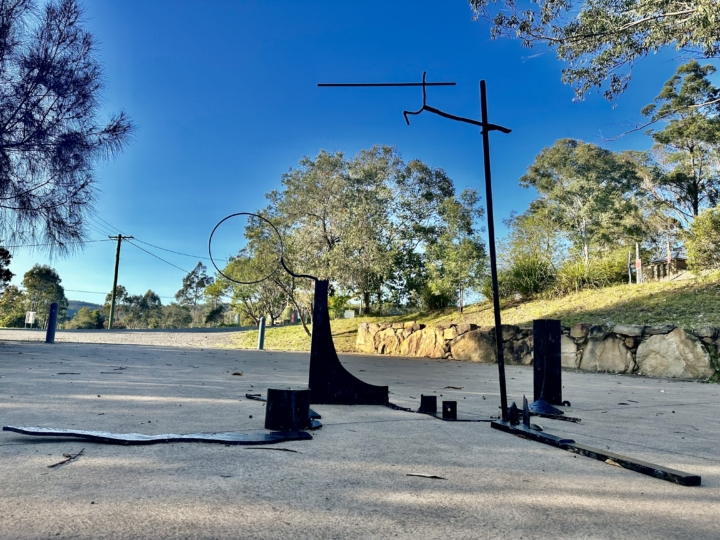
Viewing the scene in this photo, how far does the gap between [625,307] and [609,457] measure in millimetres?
8982

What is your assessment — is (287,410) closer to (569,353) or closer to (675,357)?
(675,357)

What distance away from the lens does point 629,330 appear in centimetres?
768

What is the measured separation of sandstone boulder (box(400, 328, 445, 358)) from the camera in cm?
1169

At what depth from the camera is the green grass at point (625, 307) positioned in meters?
8.34

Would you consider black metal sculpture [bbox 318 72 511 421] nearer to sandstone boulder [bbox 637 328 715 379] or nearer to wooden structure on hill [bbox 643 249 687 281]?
sandstone boulder [bbox 637 328 715 379]

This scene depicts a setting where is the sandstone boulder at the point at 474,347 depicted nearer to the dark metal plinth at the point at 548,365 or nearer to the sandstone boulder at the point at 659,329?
the sandstone boulder at the point at 659,329

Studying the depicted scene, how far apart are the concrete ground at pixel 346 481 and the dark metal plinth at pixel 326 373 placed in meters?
0.12

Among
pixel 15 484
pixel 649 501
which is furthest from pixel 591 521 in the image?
pixel 15 484

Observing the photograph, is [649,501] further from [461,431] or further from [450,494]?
[461,431]

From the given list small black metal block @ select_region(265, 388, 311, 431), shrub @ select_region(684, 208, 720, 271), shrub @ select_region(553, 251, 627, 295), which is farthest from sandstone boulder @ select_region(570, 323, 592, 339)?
small black metal block @ select_region(265, 388, 311, 431)

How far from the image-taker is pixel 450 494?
58.1 inches

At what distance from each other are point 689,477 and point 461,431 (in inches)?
40.0

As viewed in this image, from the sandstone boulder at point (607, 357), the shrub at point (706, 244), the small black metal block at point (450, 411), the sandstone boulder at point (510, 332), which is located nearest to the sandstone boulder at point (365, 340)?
the sandstone boulder at point (510, 332)

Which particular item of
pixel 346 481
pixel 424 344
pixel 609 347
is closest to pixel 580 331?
pixel 609 347
